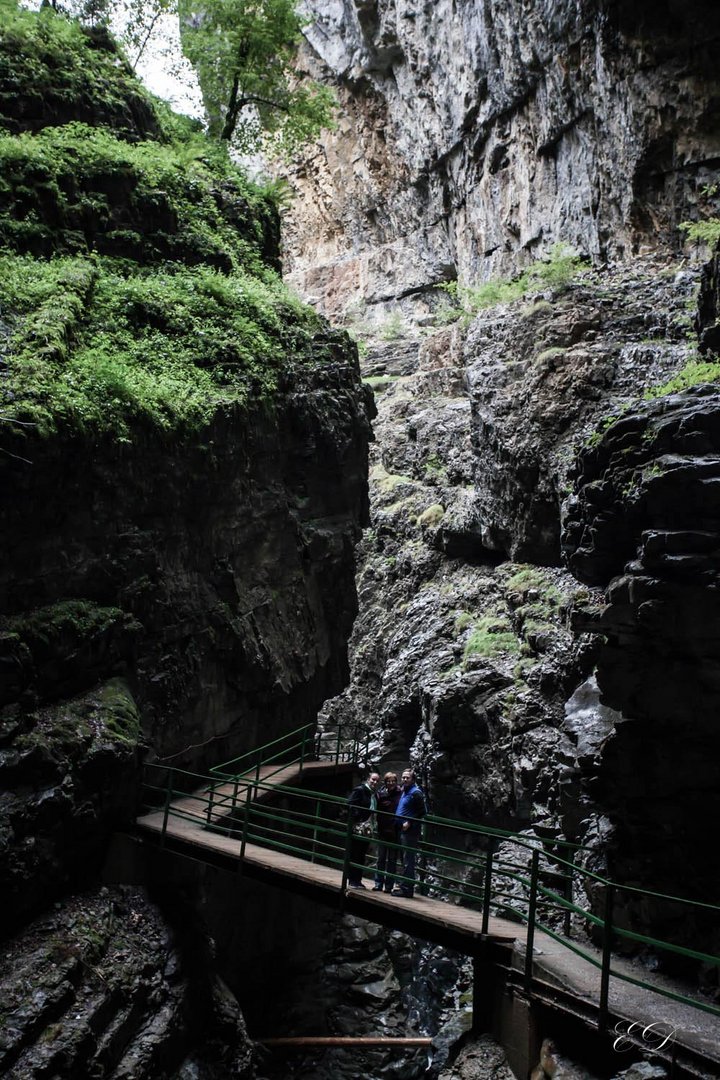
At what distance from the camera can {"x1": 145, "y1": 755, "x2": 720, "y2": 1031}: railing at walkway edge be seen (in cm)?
638

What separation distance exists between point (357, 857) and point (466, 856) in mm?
5485

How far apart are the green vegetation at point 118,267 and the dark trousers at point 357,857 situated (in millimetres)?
6673

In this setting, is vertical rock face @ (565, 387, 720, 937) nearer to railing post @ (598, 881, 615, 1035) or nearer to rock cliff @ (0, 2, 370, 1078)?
railing post @ (598, 881, 615, 1035)

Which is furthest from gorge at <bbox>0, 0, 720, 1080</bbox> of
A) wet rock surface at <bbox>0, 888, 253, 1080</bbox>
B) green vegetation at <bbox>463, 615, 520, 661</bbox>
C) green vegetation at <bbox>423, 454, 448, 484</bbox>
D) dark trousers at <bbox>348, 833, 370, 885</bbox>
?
green vegetation at <bbox>423, 454, 448, 484</bbox>

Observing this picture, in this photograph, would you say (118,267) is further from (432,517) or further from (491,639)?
(432,517)

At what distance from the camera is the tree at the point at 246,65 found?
19984 millimetres

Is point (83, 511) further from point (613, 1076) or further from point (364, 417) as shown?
point (613, 1076)

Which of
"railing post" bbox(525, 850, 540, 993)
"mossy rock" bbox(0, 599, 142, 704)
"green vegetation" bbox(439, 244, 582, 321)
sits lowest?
"railing post" bbox(525, 850, 540, 993)

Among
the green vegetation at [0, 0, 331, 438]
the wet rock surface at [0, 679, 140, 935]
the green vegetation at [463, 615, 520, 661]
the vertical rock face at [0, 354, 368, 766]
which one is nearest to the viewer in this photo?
the wet rock surface at [0, 679, 140, 935]

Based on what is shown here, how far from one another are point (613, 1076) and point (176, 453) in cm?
1010

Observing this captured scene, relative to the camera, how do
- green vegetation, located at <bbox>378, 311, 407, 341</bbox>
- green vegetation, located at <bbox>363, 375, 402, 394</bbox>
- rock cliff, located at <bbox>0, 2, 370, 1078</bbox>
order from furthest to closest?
green vegetation, located at <bbox>378, 311, 407, 341</bbox> < green vegetation, located at <bbox>363, 375, 402, 394</bbox> < rock cliff, located at <bbox>0, 2, 370, 1078</bbox>

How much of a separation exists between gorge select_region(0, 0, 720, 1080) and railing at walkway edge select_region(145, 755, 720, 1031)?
681 millimetres

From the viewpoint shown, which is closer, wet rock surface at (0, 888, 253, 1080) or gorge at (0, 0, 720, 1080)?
wet rock surface at (0, 888, 253, 1080)

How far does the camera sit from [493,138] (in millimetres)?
30500
